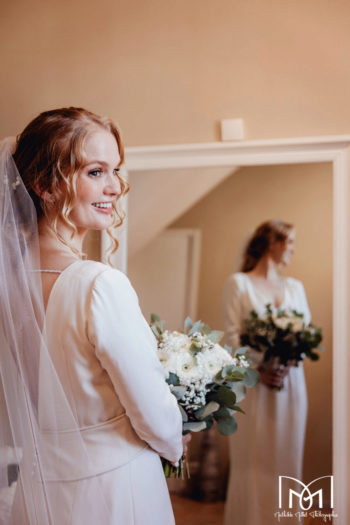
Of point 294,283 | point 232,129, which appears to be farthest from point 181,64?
point 294,283

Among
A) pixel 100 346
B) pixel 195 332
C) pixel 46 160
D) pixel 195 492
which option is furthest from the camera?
pixel 195 492

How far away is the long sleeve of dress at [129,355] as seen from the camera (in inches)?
43.3

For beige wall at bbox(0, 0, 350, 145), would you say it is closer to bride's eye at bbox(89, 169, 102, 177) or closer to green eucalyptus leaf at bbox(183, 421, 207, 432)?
bride's eye at bbox(89, 169, 102, 177)

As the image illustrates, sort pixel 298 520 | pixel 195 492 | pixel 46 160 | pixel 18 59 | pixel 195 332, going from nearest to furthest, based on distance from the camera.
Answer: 1. pixel 46 160
2. pixel 195 332
3. pixel 298 520
4. pixel 195 492
5. pixel 18 59

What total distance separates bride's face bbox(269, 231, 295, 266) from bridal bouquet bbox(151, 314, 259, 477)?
1.76 ft

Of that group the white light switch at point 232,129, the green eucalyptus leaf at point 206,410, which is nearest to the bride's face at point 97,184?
the green eucalyptus leaf at point 206,410

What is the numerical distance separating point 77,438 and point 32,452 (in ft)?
0.33

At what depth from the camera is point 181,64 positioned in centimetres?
214

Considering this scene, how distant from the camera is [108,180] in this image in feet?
4.36

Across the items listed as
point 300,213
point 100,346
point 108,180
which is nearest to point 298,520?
point 300,213

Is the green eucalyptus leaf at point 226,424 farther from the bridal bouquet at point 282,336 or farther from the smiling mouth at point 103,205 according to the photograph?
the smiling mouth at point 103,205

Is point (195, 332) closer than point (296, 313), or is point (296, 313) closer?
point (195, 332)

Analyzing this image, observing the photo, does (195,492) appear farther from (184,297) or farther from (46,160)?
(46,160)

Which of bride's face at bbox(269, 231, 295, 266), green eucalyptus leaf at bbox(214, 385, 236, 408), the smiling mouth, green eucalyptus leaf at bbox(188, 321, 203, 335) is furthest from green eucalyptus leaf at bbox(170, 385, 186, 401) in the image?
bride's face at bbox(269, 231, 295, 266)
